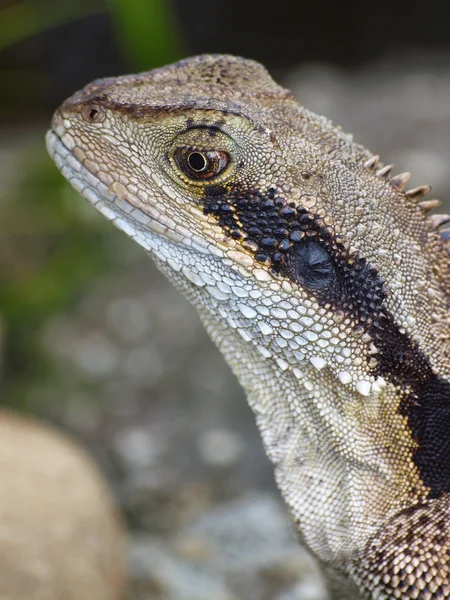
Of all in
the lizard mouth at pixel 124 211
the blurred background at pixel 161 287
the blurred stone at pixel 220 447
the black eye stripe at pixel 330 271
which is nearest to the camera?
the black eye stripe at pixel 330 271

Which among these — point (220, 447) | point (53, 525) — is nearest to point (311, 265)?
point (53, 525)

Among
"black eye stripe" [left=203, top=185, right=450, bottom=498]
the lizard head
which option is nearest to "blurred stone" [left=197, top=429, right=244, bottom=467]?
the lizard head

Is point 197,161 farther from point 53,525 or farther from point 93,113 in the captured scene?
point 53,525

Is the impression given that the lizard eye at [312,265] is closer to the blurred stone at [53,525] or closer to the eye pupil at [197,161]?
the eye pupil at [197,161]

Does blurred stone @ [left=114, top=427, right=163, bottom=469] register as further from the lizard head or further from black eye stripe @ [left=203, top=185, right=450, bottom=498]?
black eye stripe @ [left=203, top=185, right=450, bottom=498]

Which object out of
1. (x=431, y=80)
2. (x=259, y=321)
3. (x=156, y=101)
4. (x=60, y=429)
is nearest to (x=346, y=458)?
(x=259, y=321)

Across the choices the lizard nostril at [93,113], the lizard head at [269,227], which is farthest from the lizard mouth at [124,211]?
the lizard nostril at [93,113]
